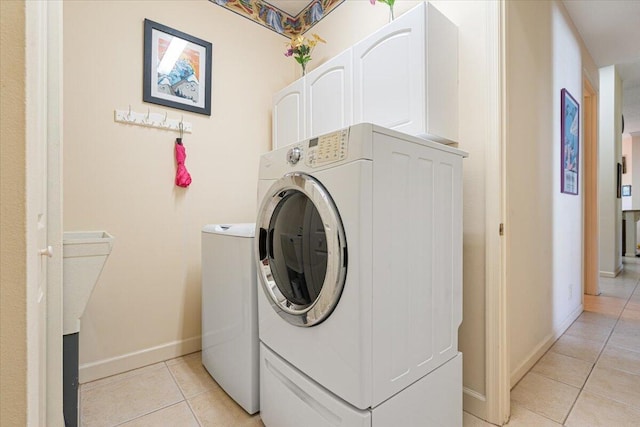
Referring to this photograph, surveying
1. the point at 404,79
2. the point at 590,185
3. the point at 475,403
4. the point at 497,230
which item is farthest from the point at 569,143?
the point at 475,403

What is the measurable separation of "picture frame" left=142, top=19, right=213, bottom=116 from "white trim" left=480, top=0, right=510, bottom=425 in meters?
1.75

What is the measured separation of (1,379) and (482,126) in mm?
1680

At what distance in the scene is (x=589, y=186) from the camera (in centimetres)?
309

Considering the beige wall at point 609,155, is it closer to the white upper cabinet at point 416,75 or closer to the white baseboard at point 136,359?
the white upper cabinet at point 416,75

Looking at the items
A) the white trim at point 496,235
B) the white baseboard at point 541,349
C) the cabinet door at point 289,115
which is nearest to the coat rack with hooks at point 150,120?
the cabinet door at point 289,115

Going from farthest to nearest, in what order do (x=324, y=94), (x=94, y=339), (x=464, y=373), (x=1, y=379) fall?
1. (x=324, y=94)
2. (x=94, y=339)
3. (x=464, y=373)
4. (x=1, y=379)

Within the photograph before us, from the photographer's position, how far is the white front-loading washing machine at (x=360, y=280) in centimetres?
89

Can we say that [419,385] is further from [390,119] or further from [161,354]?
[161,354]

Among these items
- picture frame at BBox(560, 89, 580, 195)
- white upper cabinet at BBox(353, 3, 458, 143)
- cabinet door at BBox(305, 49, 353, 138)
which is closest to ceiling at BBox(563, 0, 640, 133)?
picture frame at BBox(560, 89, 580, 195)

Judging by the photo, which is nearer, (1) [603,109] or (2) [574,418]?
(2) [574,418]

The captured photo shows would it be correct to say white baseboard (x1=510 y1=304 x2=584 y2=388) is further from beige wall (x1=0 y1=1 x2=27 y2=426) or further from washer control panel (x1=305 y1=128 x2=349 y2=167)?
beige wall (x1=0 y1=1 x2=27 y2=426)

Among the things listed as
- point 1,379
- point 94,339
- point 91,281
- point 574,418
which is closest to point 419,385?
point 574,418

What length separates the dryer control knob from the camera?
3.56 ft

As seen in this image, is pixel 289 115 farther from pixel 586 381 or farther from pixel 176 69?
pixel 586 381
